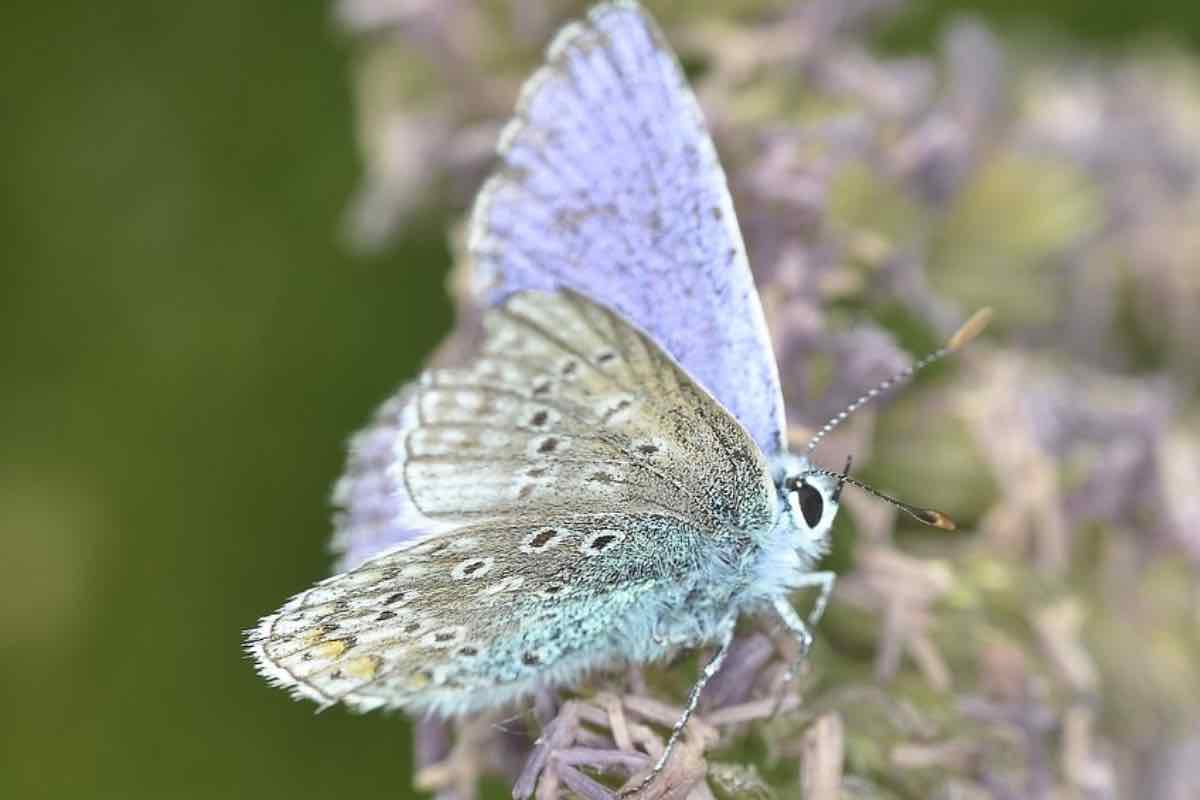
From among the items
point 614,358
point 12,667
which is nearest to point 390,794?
point 12,667

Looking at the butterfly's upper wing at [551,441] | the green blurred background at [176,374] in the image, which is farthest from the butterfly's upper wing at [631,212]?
the green blurred background at [176,374]

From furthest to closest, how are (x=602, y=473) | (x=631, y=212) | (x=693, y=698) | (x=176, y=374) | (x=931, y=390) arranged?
(x=176, y=374) < (x=931, y=390) < (x=631, y=212) < (x=602, y=473) < (x=693, y=698)

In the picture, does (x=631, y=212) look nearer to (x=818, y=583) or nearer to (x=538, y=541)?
(x=538, y=541)

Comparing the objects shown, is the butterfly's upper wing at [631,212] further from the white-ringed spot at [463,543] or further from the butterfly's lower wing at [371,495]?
the white-ringed spot at [463,543]

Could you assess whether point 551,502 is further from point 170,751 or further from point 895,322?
point 170,751

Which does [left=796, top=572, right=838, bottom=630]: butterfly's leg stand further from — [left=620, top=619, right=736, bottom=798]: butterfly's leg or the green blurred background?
the green blurred background

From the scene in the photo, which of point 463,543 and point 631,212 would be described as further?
point 631,212

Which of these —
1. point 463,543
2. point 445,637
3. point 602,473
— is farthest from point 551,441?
point 445,637

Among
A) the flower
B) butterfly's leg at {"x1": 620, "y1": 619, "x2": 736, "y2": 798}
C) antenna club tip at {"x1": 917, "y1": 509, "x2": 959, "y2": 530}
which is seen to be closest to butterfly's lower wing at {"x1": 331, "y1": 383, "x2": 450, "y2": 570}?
the flower
